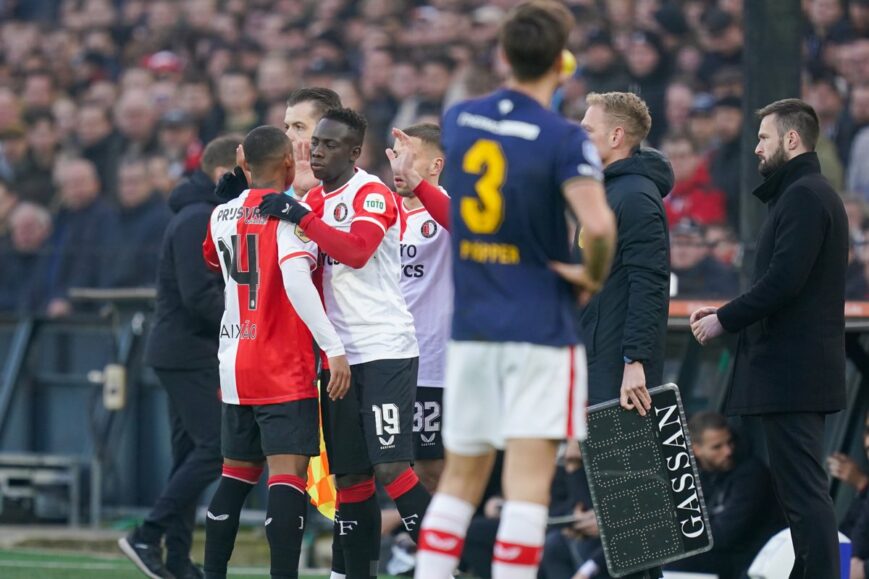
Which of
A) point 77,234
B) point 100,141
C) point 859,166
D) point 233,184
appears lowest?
point 233,184

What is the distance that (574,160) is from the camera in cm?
490

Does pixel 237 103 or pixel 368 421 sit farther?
pixel 237 103

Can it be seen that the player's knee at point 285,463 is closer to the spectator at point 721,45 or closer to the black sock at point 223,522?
the black sock at point 223,522

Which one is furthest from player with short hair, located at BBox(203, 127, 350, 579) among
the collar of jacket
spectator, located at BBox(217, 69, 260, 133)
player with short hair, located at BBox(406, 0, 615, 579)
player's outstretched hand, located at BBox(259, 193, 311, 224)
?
spectator, located at BBox(217, 69, 260, 133)

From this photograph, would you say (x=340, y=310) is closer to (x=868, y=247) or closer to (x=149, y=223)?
(x=868, y=247)

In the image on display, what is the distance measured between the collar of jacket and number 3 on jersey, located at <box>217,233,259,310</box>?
7.23 feet

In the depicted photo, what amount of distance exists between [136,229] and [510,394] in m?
9.07

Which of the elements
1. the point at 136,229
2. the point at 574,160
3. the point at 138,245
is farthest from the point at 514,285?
the point at 136,229

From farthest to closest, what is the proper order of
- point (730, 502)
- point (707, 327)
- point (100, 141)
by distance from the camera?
1. point (100, 141)
2. point (730, 502)
3. point (707, 327)

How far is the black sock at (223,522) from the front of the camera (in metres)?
6.62

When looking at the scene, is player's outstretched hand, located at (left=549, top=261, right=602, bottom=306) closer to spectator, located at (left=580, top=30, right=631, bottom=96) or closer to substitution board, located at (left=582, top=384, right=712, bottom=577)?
substitution board, located at (left=582, top=384, right=712, bottom=577)

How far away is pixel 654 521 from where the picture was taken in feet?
22.1

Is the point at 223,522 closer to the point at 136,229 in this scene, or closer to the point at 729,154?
the point at 729,154

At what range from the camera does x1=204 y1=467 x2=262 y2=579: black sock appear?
21.7 ft
